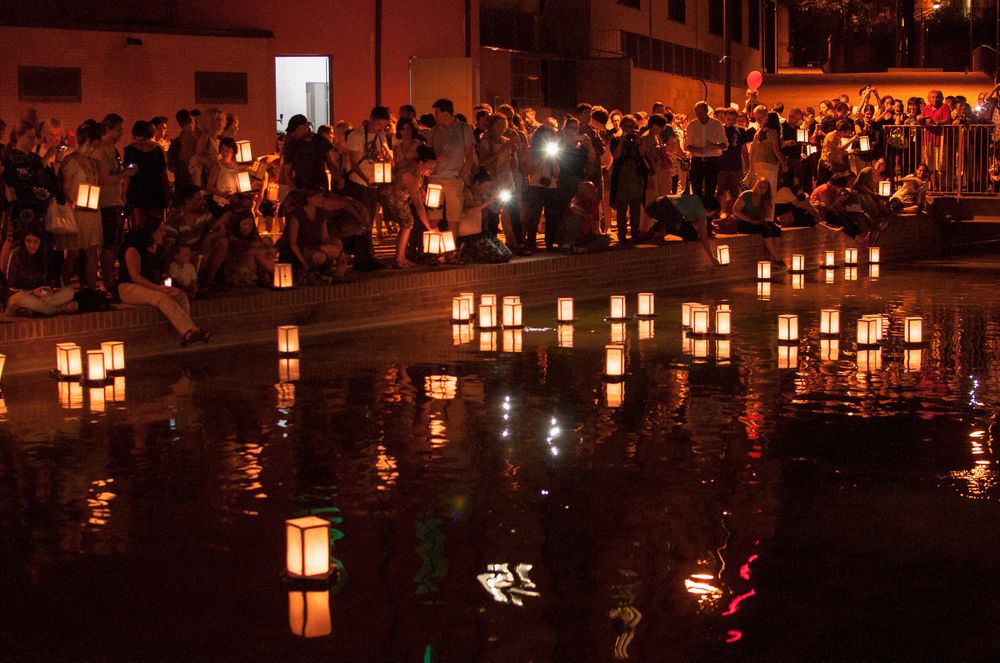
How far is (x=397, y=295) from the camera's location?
15.6 meters

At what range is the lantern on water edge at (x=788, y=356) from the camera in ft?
40.4

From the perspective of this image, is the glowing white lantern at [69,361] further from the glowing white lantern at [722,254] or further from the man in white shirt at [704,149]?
the man in white shirt at [704,149]

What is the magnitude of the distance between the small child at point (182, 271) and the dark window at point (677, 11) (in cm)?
2996

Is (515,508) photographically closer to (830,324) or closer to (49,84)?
(830,324)

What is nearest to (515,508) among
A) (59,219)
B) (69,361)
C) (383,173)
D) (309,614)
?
(309,614)

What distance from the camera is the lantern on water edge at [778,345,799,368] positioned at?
1233 centimetres

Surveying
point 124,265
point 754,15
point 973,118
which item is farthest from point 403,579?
point 754,15

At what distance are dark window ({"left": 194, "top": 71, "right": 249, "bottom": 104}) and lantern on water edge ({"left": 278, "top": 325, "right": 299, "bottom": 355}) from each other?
41.5 ft

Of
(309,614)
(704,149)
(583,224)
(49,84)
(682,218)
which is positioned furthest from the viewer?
(49,84)

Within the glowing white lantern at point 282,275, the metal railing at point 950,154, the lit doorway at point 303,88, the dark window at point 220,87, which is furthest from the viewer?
the lit doorway at point 303,88

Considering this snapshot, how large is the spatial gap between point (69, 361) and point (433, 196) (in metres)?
5.82

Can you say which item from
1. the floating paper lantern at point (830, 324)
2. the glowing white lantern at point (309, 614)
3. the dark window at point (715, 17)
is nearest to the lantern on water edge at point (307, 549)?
the glowing white lantern at point (309, 614)

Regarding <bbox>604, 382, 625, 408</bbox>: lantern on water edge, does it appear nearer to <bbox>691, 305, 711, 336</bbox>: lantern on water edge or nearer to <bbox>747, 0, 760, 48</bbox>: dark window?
<bbox>691, 305, 711, 336</bbox>: lantern on water edge

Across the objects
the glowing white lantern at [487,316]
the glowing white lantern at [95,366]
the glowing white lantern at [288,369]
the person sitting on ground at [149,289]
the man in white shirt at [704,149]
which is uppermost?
the man in white shirt at [704,149]
